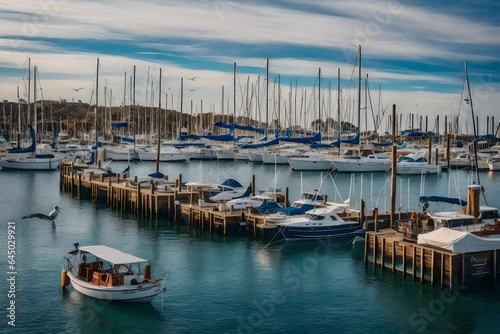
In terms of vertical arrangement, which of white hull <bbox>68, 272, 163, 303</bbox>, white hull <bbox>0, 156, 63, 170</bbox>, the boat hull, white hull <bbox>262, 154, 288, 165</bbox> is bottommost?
white hull <bbox>68, 272, 163, 303</bbox>

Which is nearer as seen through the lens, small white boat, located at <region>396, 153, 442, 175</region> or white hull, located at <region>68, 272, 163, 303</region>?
white hull, located at <region>68, 272, 163, 303</region>

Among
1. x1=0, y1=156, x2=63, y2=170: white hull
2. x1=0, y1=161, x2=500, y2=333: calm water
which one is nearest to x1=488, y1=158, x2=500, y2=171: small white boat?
x1=0, y1=161, x2=500, y2=333: calm water

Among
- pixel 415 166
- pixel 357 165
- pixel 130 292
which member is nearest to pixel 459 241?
pixel 130 292

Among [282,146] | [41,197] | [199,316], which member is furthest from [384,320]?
[282,146]

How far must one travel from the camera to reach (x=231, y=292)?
111 ft

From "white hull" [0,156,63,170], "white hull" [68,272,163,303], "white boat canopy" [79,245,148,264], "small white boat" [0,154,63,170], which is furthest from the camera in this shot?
"small white boat" [0,154,63,170]

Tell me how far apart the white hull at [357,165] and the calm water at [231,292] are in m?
53.0

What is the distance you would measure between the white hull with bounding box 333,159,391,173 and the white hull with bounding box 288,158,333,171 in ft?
9.69

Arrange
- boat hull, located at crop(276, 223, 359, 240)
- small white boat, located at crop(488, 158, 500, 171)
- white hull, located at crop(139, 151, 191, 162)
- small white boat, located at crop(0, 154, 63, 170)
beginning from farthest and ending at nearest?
white hull, located at crop(139, 151, 191, 162) < small white boat, located at crop(488, 158, 500, 171) < small white boat, located at crop(0, 154, 63, 170) < boat hull, located at crop(276, 223, 359, 240)

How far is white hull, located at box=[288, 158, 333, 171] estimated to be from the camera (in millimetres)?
105750

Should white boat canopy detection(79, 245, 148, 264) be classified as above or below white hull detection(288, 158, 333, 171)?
below

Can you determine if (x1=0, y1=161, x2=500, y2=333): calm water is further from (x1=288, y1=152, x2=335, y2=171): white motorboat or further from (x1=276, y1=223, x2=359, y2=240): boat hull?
(x1=288, y1=152, x2=335, y2=171): white motorboat

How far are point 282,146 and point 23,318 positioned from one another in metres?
101

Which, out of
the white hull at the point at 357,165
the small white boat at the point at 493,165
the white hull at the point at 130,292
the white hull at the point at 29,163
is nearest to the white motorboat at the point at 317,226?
the white hull at the point at 130,292
